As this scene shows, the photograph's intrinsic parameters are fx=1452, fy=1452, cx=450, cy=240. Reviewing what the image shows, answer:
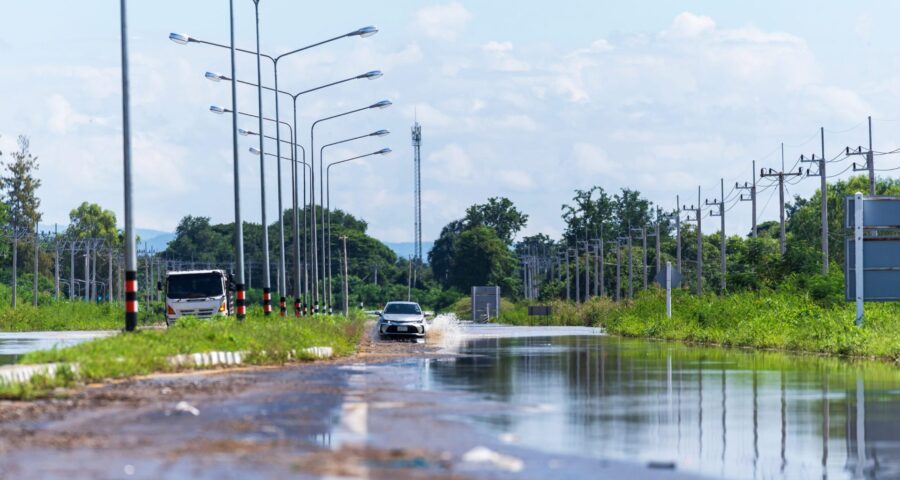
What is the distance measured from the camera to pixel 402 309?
52219 millimetres

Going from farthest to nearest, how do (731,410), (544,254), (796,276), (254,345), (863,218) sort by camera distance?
(544,254), (796,276), (863,218), (254,345), (731,410)

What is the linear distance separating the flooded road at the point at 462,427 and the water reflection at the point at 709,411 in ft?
0.10

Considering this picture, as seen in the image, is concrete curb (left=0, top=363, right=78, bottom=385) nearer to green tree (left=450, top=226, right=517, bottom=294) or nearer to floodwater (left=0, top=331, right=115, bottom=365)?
floodwater (left=0, top=331, right=115, bottom=365)

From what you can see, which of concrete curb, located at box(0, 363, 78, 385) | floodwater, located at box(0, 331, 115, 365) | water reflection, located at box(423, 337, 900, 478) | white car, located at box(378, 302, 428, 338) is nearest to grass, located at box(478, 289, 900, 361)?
water reflection, located at box(423, 337, 900, 478)

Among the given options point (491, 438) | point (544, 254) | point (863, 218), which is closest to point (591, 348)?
point (863, 218)

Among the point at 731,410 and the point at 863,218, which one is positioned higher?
the point at 863,218

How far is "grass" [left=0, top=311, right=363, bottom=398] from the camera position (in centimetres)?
1986

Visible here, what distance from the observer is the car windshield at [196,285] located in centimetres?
5662

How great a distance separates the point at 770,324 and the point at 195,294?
78.3ft

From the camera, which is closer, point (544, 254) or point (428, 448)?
point (428, 448)

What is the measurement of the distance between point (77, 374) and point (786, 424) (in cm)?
965

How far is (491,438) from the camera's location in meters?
13.4

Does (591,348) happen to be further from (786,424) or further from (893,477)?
(893,477)

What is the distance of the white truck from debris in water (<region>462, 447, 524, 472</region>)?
45.2m
